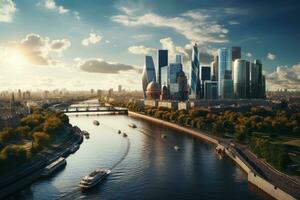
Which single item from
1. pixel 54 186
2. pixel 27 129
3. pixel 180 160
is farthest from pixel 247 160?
pixel 27 129

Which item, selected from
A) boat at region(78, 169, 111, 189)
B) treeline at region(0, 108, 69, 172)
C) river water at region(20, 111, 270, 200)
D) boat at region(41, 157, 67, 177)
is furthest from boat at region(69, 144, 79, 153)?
boat at region(78, 169, 111, 189)

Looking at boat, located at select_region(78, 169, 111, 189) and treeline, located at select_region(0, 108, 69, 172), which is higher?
treeline, located at select_region(0, 108, 69, 172)

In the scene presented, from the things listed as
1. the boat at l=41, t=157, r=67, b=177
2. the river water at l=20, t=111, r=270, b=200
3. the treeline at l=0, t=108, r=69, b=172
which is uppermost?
the treeline at l=0, t=108, r=69, b=172

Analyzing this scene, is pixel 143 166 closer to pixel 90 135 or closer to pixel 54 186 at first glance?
pixel 54 186

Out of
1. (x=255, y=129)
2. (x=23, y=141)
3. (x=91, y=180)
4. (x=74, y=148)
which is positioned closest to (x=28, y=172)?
(x=91, y=180)

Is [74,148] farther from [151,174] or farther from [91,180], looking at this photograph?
[91,180]

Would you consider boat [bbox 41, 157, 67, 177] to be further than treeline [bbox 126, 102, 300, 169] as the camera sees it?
No

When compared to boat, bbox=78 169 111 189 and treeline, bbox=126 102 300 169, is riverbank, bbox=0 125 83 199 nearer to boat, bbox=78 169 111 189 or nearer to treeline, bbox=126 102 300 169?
boat, bbox=78 169 111 189
